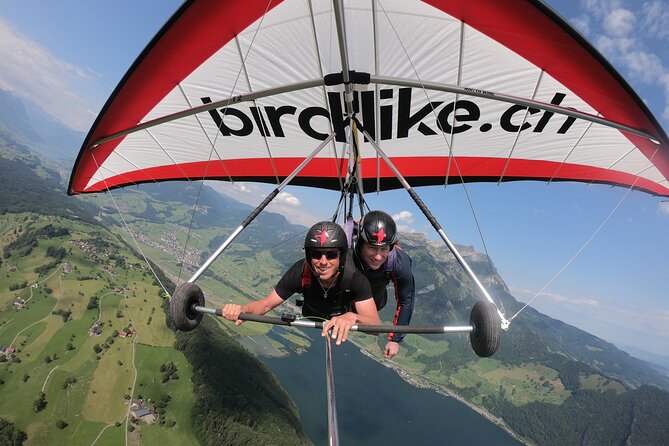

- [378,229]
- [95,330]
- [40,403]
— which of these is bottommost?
[40,403]

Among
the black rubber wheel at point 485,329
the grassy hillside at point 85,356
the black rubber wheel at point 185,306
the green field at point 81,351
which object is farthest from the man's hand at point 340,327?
the green field at point 81,351

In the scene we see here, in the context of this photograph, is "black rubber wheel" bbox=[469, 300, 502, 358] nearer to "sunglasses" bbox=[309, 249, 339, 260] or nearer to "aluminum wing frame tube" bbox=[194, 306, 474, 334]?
"aluminum wing frame tube" bbox=[194, 306, 474, 334]

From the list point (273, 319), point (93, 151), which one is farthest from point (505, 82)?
point (93, 151)

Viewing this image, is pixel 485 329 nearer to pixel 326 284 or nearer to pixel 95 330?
pixel 326 284

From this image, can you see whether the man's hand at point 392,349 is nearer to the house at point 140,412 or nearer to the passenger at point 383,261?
the passenger at point 383,261

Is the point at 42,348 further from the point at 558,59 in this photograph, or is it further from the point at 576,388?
the point at 576,388

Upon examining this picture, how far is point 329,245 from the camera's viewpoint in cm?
329

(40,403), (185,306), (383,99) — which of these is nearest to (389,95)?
(383,99)

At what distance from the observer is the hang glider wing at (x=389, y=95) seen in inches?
153

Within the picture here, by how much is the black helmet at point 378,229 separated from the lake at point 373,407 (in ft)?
273

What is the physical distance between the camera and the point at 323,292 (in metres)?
3.63

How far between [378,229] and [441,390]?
139226mm

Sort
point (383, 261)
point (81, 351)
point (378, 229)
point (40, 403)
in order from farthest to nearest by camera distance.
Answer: point (81, 351) < point (40, 403) < point (383, 261) < point (378, 229)

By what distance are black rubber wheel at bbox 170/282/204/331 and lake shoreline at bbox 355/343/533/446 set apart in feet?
420
